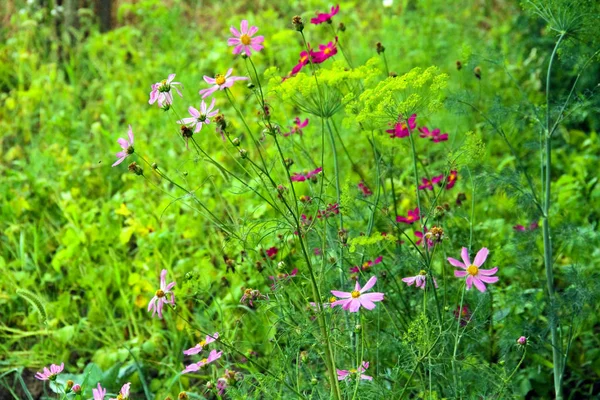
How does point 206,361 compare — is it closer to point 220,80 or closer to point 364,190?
point 220,80

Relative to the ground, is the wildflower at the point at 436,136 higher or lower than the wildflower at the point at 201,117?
higher

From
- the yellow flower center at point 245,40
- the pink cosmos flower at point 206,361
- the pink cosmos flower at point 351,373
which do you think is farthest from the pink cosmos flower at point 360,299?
the yellow flower center at point 245,40

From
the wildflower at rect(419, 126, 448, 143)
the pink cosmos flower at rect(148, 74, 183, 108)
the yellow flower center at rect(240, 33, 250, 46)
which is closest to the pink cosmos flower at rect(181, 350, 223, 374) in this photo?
the pink cosmos flower at rect(148, 74, 183, 108)

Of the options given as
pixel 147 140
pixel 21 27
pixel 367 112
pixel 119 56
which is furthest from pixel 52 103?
pixel 367 112

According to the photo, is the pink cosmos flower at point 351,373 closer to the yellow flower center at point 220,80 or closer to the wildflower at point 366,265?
the wildflower at point 366,265

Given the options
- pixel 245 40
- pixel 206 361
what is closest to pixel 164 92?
pixel 245 40

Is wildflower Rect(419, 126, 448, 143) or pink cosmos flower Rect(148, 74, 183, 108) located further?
wildflower Rect(419, 126, 448, 143)

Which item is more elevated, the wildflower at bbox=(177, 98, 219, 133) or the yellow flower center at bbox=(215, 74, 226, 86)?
the yellow flower center at bbox=(215, 74, 226, 86)

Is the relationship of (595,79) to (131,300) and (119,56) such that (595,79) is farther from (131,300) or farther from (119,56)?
(119,56)

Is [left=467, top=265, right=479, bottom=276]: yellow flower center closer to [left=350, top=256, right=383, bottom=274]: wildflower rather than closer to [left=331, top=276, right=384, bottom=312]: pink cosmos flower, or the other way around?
[left=331, top=276, right=384, bottom=312]: pink cosmos flower

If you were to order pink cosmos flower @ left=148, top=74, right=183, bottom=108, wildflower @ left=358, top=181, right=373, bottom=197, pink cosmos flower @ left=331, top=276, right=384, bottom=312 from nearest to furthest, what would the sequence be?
1. pink cosmos flower @ left=331, top=276, right=384, bottom=312
2. pink cosmos flower @ left=148, top=74, right=183, bottom=108
3. wildflower @ left=358, top=181, right=373, bottom=197

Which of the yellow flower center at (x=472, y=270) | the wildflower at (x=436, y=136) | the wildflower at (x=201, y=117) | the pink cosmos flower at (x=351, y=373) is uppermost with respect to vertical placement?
the wildflower at (x=436, y=136)

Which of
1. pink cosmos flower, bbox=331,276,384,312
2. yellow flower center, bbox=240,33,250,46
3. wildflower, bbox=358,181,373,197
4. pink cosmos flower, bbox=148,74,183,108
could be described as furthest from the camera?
wildflower, bbox=358,181,373,197

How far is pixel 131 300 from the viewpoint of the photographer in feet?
8.30
